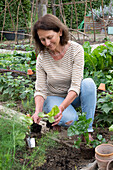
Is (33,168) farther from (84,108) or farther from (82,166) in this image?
(84,108)

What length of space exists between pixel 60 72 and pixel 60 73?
0.03 feet

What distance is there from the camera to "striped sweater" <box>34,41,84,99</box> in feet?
7.30

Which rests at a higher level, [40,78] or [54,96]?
[40,78]

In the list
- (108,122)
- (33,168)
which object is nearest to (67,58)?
(108,122)

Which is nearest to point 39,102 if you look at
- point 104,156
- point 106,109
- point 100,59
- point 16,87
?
point 106,109

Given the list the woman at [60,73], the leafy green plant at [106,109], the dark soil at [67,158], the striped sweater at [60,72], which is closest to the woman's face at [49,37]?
the woman at [60,73]

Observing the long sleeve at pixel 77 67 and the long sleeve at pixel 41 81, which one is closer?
the long sleeve at pixel 77 67

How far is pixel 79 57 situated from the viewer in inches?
87.7

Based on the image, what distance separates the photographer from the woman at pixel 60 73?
82.0 inches

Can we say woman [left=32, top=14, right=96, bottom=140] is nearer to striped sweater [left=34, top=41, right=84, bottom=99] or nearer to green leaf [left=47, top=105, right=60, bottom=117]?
striped sweater [left=34, top=41, right=84, bottom=99]

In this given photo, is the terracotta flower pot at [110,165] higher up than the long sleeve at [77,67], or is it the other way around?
the long sleeve at [77,67]

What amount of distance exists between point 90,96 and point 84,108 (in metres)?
0.14

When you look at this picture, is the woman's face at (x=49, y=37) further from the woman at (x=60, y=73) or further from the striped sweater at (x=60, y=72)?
the striped sweater at (x=60, y=72)

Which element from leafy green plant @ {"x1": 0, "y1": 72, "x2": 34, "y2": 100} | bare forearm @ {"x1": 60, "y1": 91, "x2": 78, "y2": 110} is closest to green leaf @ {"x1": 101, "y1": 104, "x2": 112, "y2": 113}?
bare forearm @ {"x1": 60, "y1": 91, "x2": 78, "y2": 110}
